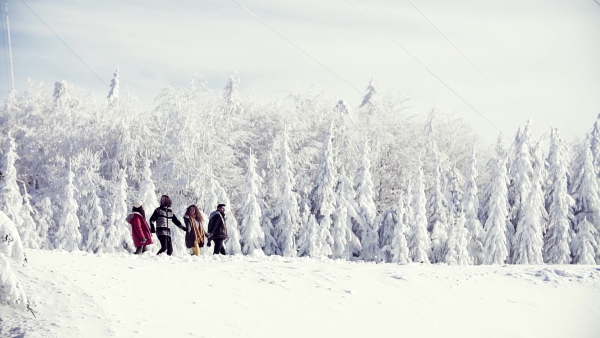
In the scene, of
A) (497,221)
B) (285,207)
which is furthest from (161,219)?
(497,221)

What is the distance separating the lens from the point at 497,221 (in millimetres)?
42594

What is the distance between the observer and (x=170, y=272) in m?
12.4

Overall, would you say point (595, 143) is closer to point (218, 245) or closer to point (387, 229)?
point (387, 229)

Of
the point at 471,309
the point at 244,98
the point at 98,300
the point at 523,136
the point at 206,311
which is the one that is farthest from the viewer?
the point at 244,98

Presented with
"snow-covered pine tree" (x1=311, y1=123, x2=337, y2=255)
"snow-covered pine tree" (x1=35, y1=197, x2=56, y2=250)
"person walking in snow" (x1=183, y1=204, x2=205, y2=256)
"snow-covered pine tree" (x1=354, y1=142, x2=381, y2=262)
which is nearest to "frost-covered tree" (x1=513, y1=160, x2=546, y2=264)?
"snow-covered pine tree" (x1=354, y1=142, x2=381, y2=262)

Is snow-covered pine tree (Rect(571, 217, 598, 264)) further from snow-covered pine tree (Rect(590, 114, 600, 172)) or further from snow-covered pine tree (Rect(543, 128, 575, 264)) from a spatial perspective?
snow-covered pine tree (Rect(590, 114, 600, 172))

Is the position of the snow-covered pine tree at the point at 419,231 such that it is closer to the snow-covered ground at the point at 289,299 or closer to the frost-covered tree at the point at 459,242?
the frost-covered tree at the point at 459,242

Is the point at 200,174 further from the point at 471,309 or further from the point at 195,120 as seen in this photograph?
the point at 471,309

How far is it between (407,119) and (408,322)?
143 ft

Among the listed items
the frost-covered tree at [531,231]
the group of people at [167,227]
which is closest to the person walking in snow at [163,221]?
the group of people at [167,227]

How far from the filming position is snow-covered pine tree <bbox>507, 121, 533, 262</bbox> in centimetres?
4455

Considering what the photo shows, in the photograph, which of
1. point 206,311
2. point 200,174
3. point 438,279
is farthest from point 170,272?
point 200,174

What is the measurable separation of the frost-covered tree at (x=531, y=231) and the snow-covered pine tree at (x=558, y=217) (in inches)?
50.4

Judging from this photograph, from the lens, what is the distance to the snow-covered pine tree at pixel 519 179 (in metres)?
44.5
